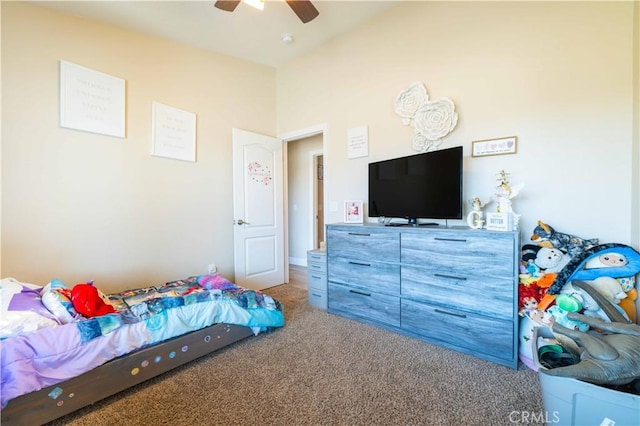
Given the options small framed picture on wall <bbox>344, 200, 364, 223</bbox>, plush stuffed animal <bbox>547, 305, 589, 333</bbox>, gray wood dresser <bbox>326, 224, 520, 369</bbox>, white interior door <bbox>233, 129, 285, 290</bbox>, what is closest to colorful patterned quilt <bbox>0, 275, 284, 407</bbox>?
gray wood dresser <bbox>326, 224, 520, 369</bbox>

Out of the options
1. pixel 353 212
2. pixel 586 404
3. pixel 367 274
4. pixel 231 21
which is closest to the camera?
pixel 586 404

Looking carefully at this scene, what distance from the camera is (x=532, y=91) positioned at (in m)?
2.04

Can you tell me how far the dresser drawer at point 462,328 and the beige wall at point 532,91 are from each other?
2.61 feet

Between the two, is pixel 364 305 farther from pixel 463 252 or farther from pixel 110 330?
pixel 110 330

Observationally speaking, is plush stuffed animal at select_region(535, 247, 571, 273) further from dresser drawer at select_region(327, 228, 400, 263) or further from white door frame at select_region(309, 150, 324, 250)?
white door frame at select_region(309, 150, 324, 250)

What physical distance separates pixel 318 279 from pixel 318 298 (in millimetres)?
212

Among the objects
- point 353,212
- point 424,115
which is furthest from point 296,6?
point 353,212

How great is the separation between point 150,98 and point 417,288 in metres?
3.25

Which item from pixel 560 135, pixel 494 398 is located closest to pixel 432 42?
pixel 560 135

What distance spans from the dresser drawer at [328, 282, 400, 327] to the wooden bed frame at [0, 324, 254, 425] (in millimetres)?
1021

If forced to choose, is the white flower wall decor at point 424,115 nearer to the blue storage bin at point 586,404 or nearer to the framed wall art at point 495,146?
the framed wall art at point 495,146

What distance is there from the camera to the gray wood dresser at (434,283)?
1.81m

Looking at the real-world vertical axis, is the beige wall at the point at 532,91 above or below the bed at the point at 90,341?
above

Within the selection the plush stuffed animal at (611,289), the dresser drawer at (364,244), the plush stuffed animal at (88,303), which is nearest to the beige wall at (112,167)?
the plush stuffed animal at (88,303)
